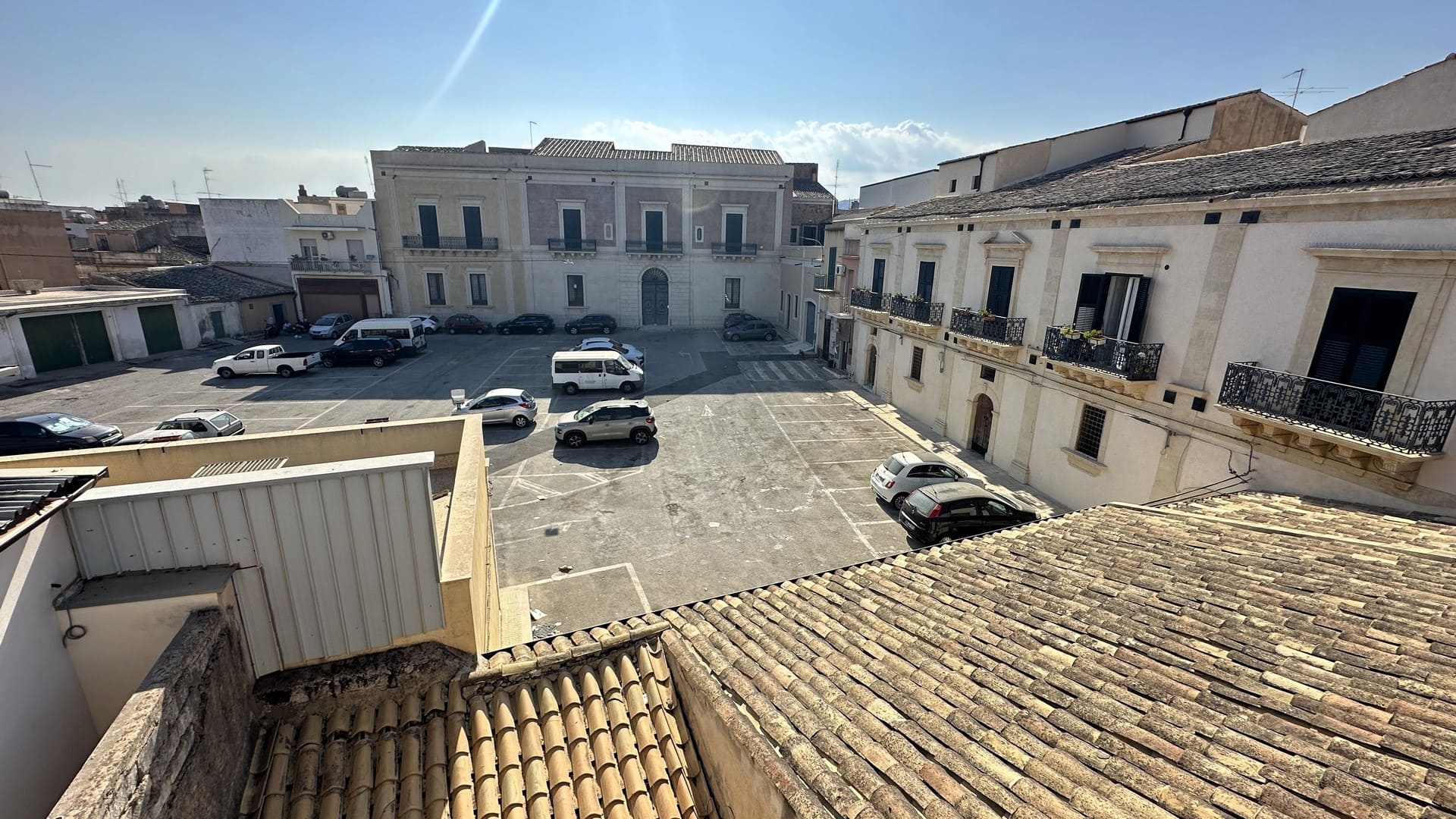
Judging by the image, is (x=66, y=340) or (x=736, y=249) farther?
(x=736, y=249)

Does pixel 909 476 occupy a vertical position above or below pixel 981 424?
below

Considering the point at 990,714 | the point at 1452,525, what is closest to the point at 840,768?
the point at 990,714

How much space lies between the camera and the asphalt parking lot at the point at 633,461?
12539mm

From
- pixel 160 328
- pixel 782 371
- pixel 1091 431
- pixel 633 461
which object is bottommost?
pixel 633 461

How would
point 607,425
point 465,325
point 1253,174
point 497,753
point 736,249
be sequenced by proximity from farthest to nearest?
1. point 736,249
2. point 465,325
3. point 607,425
4. point 1253,174
5. point 497,753

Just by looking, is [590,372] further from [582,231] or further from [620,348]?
[582,231]

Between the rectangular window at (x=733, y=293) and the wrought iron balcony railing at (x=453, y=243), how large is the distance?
15463 mm

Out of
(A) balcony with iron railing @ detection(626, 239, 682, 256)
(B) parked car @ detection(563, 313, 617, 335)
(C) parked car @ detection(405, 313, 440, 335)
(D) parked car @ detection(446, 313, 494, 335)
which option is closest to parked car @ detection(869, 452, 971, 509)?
(B) parked car @ detection(563, 313, 617, 335)

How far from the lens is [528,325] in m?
38.5

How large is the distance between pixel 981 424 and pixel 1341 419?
33.7 feet

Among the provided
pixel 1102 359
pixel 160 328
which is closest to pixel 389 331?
pixel 160 328

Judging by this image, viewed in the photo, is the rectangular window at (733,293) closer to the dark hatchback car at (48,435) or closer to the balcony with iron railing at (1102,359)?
the balcony with iron railing at (1102,359)

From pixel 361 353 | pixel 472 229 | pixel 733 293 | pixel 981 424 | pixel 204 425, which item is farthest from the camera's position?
pixel 733 293

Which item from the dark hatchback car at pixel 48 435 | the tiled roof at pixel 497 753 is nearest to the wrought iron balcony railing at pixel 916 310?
the tiled roof at pixel 497 753
